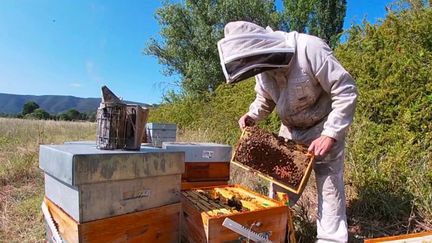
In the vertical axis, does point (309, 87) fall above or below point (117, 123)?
above

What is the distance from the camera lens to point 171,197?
224 centimetres

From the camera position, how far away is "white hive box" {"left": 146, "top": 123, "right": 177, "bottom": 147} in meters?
3.41

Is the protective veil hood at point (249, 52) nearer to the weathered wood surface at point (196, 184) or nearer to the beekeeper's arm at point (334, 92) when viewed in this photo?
the beekeeper's arm at point (334, 92)

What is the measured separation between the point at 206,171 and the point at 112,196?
3.60ft

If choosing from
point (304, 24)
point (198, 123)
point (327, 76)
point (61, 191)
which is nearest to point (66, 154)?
point (61, 191)

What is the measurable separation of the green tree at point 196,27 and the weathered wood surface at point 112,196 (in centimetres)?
1248

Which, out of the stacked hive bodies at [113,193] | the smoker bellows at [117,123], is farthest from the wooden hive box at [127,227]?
the smoker bellows at [117,123]

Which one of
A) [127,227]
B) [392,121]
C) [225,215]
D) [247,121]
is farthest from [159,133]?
[392,121]

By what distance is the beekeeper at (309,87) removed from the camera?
7.14ft

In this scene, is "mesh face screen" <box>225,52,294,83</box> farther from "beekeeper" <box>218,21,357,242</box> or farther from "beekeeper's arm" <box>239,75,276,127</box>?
"beekeeper's arm" <box>239,75,276,127</box>

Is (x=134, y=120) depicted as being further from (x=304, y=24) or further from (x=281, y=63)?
(x=304, y=24)

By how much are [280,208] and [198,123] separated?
6.74 metres

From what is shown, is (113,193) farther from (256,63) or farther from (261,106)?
(261,106)

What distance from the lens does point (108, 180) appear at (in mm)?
1880
